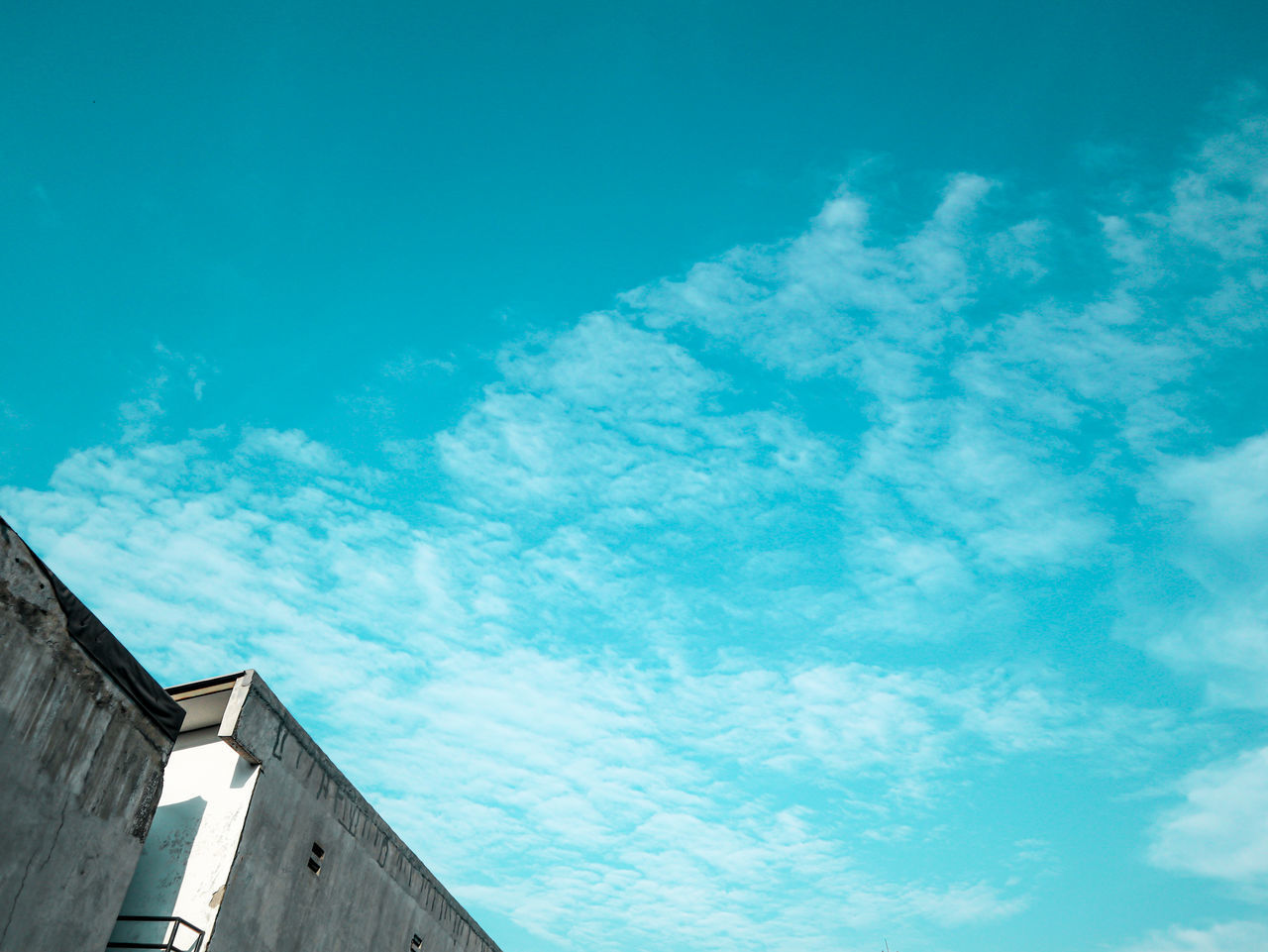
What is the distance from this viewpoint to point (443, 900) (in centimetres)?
2050

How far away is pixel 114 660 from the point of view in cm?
1152

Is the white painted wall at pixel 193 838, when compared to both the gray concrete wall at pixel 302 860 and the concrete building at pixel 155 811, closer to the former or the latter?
the concrete building at pixel 155 811

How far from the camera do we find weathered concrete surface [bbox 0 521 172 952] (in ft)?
32.2

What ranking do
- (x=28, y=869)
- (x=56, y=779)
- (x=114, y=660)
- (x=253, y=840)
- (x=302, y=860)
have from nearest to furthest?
(x=28, y=869) → (x=56, y=779) → (x=114, y=660) → (x=253, y=840) → (x=302, y=860)

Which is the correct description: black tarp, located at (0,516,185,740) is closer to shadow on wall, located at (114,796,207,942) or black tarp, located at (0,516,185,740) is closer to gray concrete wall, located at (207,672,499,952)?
gray concrete wall, located at (207,672,499,952)

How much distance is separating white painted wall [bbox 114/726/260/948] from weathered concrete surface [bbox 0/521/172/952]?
115 cm

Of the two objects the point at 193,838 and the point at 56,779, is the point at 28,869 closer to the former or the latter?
the point at 56,779

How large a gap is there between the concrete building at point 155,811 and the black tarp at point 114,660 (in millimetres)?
19

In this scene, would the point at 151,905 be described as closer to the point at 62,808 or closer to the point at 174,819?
the point at 174,819

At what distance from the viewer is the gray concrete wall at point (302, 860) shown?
13055mm

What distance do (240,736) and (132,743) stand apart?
1.53 metres

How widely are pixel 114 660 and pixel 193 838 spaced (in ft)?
11.2

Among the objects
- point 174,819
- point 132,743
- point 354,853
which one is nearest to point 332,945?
point 354,853

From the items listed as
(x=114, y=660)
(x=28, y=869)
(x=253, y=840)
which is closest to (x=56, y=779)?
(x=28, y=869)
